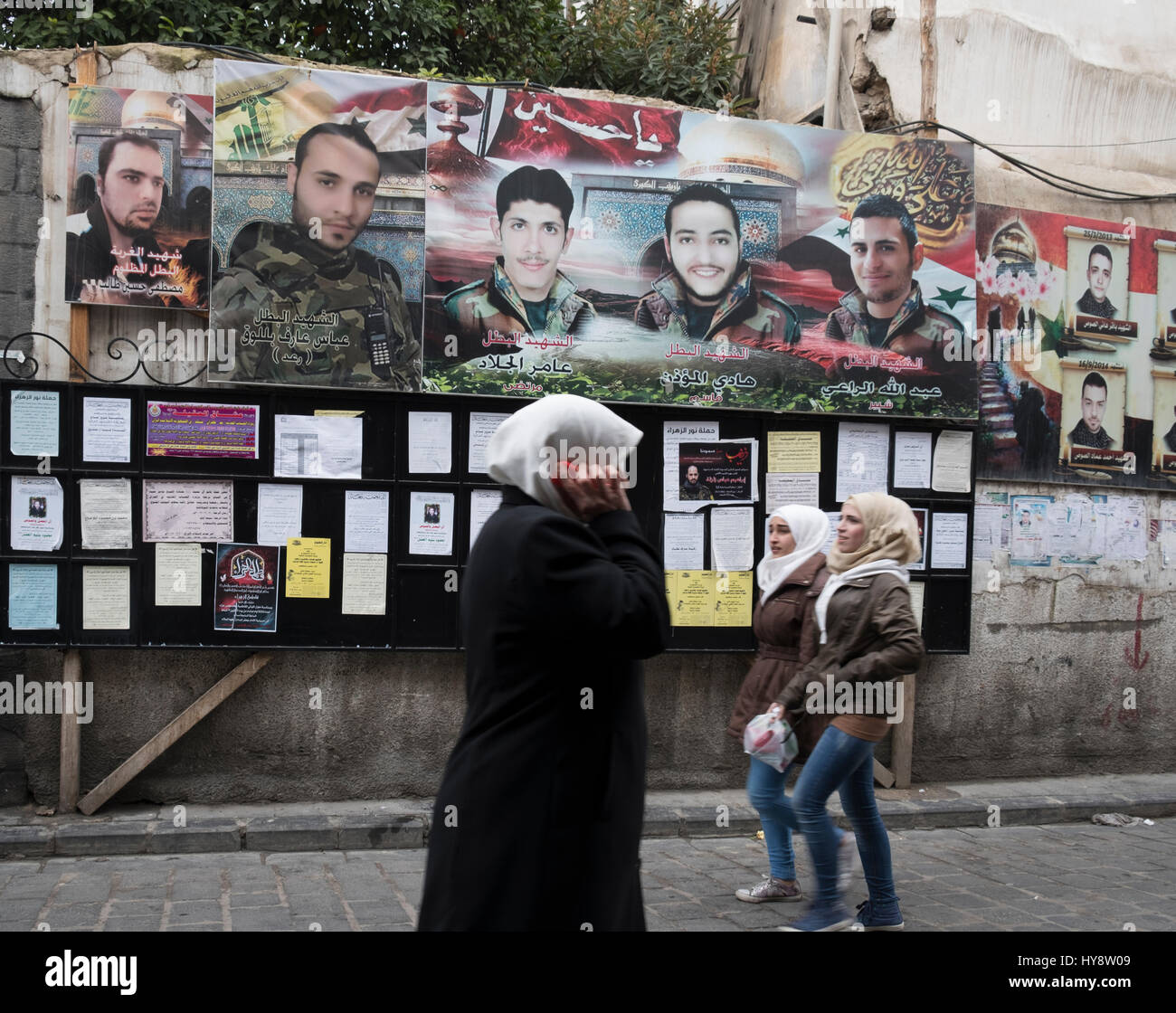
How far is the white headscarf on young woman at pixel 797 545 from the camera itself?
5809mm

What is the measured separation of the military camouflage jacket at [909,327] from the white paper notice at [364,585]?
3410 millimetres

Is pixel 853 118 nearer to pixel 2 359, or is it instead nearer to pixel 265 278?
pixel 265 278

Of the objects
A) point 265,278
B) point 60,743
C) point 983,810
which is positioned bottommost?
point 983,810

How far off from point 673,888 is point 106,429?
4.22 m

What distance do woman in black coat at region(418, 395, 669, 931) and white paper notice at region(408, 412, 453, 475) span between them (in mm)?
4830

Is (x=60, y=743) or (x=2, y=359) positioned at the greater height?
(x=2, y=359)

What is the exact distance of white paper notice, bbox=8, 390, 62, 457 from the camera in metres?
7.00

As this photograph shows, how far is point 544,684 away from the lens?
8.87ft

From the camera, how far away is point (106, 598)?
712 centimetres

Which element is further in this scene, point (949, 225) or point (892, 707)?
point (949, 225)

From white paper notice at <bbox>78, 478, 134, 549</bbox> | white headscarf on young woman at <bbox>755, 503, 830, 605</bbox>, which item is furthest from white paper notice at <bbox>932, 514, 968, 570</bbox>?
white paper notice at <bbox>78, 478, 134, 549</bbox>

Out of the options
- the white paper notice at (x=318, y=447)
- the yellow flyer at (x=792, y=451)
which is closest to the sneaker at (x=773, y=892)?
the yellow flyer at (x=792, y=451)

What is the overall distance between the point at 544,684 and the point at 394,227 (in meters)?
5.29
